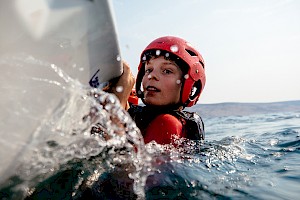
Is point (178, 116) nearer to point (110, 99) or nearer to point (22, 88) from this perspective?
point (110, 99)

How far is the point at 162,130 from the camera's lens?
2.80 m

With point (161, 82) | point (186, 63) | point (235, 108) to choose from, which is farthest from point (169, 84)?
point (235, 108)

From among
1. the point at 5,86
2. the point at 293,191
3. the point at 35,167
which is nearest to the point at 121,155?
the point at 35,167

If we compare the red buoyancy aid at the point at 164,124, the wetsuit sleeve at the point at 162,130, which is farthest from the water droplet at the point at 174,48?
the wetsuit sleeve at the point at 162,130

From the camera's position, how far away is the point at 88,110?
206 cm

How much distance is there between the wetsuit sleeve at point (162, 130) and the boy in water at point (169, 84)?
7cm

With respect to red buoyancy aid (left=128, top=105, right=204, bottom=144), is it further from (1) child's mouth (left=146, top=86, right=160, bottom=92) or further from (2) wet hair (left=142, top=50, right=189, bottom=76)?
(2) wet hair (left=142, top=50, right=189, bottom=76)

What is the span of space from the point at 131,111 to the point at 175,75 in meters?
0.59

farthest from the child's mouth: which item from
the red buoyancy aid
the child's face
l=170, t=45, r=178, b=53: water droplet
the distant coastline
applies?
the distant coastline

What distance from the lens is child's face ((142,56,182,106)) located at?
129 inches

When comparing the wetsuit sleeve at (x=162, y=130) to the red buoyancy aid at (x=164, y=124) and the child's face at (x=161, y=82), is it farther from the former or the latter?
the child's face at (x=161, y=82)

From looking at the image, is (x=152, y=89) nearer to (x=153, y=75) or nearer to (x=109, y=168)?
(x=153, y=75)

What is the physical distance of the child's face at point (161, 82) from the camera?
A: 3.27 metres

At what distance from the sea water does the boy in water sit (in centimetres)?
50
